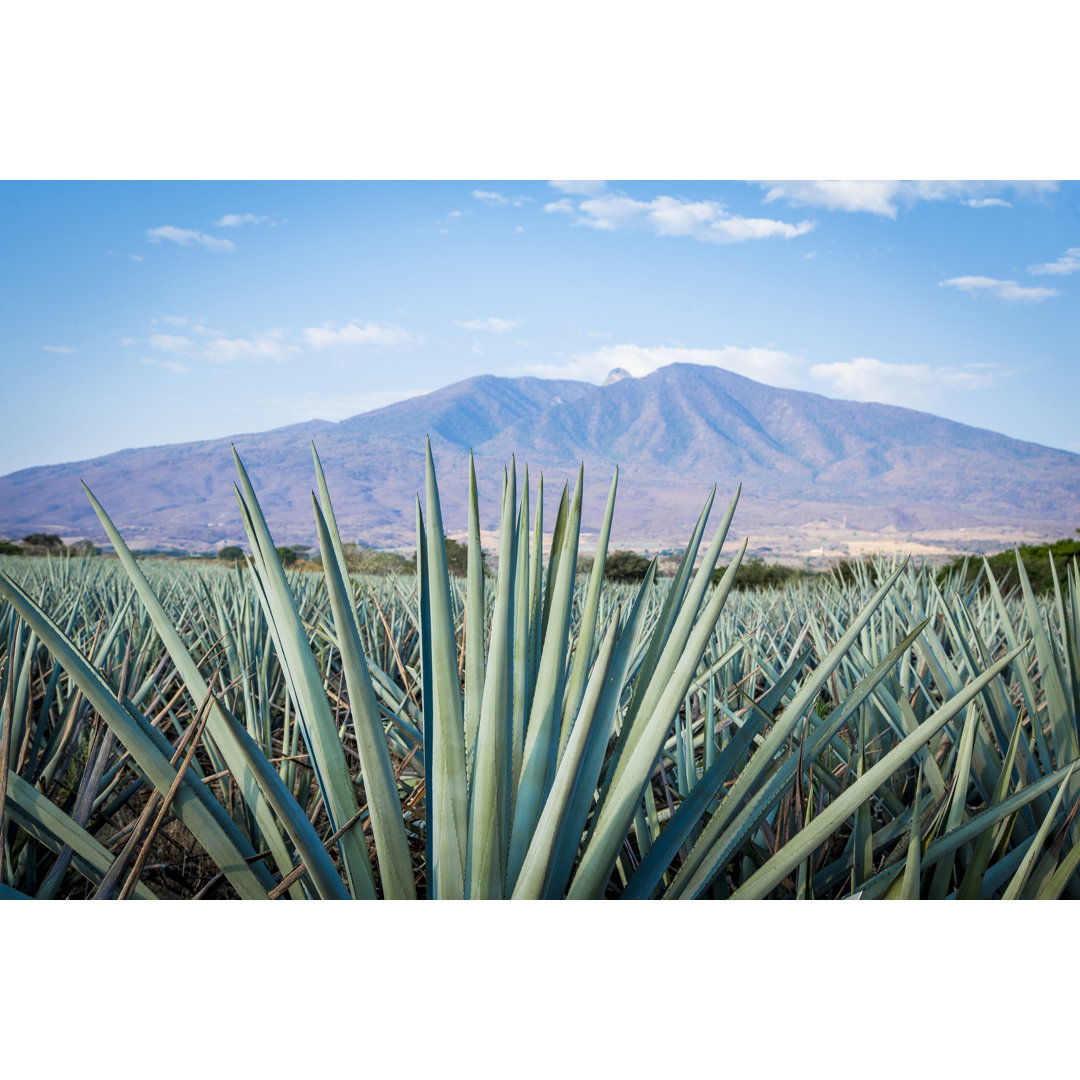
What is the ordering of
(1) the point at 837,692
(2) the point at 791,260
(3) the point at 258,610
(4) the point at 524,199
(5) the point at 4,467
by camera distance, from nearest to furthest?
1. (1) the point at 837,692
2. (3) the point at 258,610
3. (5) the point at 4,467
4. (4) the point at 524,199
5. (2) the point at 791,260

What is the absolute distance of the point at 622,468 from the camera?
113 feet

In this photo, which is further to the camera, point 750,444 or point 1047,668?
point 750,444

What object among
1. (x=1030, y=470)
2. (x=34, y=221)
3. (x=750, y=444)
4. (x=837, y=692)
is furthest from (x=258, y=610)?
(x=750, y=444)

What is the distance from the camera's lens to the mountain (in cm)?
3934

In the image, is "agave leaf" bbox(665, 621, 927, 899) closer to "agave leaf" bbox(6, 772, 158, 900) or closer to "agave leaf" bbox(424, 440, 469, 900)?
"agave leaf" bbox(424, 440, 469, 900)

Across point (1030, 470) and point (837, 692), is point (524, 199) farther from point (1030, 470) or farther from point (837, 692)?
point (837, 692)

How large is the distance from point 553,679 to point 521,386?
98909 millimetres

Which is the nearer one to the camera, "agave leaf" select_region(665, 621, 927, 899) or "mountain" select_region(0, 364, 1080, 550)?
"agave leaf" select_region(665, 621, 927, 899)

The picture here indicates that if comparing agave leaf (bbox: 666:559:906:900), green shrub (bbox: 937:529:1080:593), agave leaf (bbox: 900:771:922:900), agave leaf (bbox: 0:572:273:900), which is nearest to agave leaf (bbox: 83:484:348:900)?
agave leaf (bbox: 0:572:273:900)

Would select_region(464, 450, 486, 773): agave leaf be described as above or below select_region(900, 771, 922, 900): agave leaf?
above

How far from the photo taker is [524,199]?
5309cm

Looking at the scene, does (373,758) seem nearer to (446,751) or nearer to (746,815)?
(446,751)

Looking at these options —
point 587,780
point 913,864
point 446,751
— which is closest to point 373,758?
point 446,751

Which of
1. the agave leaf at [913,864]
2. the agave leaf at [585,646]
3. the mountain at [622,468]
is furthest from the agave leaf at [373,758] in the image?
the mountain at [622,468]
